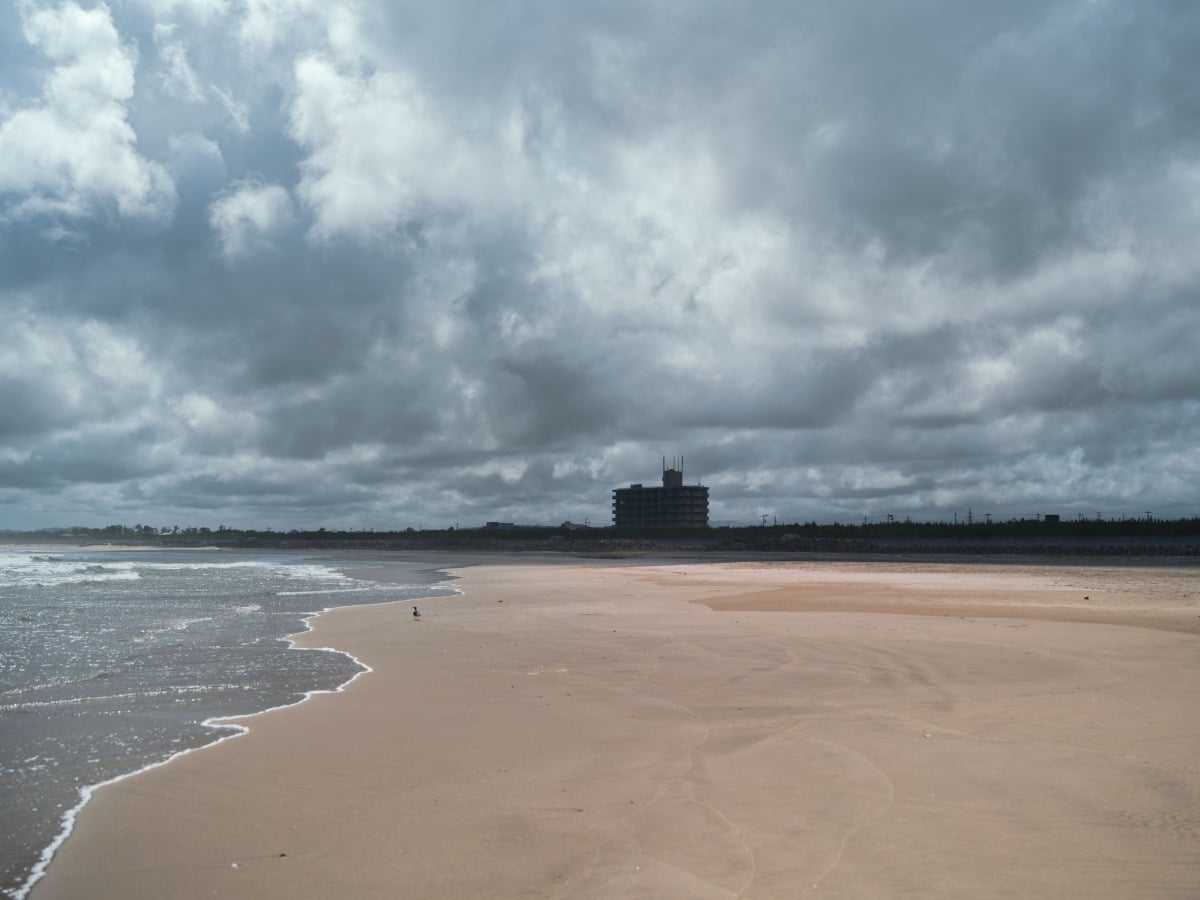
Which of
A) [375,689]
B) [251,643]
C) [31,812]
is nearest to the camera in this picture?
[31,812]

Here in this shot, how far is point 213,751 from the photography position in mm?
7938

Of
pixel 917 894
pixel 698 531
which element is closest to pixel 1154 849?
pixel 917 894

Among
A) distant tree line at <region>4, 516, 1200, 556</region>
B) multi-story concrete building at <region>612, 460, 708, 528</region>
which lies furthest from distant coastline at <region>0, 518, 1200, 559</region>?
multi-story concrete building at <region>612, 460, 708, 528</region>

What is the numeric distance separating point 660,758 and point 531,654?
683cm

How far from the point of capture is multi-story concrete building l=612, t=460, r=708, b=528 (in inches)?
6299

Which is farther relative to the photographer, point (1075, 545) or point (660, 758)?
point (1075, 545)

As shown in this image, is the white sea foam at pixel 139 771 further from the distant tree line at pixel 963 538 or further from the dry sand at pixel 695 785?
the distant tree line at pixel 963 538

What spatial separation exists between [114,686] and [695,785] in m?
9.20

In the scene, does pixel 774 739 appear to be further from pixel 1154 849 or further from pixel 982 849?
pixel 1154 849

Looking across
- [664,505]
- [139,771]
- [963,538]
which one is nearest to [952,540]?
[963,538]

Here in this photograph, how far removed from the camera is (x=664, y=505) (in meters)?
162

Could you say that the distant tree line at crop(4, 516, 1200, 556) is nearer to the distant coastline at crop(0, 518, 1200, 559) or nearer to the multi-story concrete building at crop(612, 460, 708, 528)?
the distant coastline at crop(0, 518, 1200, 559)

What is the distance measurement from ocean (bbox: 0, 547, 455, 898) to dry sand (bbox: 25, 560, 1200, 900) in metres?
0.50

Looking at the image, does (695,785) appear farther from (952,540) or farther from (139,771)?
(952,540)
